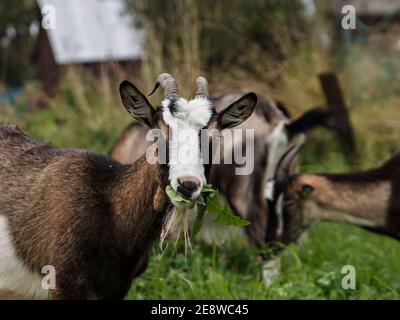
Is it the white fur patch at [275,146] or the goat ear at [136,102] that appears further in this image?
the white fur patch at [275,146]

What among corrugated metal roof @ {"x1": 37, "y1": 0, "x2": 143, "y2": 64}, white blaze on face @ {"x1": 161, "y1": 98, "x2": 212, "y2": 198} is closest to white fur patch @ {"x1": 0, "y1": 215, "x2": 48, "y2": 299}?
white blaze on face @ {"x1": 161, "y1": 98, "x2": 212, "y2": 198}

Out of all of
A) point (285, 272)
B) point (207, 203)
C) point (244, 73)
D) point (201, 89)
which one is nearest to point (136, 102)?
point (201, 89)

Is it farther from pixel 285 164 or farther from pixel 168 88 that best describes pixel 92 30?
pixel 168 88

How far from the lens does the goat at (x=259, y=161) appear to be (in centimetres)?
682

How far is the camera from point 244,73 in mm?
11055

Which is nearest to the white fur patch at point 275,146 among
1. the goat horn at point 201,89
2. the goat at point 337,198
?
the goat at point 337,198

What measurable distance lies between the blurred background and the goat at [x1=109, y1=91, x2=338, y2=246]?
0.98ft

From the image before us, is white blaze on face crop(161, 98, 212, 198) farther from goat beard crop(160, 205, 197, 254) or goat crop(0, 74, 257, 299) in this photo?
goat beard crop(160, 205, 197, 254)

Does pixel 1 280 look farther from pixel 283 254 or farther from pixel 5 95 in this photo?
pixel 5 95

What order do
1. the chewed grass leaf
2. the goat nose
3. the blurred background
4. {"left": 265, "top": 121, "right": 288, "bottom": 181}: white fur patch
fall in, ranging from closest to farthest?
the goat nose
the chewed grass leaf
{"left": 265, "top": 121, "right": 288, "bottom": 181}: white fur patch
the blurred background

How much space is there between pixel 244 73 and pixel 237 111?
686cm

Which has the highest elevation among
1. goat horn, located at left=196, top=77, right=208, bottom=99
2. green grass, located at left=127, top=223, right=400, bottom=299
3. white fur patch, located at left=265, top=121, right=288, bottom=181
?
goat horn, located at left=196, top=77, right=208, bottom=99

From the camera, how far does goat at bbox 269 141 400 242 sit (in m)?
6.66

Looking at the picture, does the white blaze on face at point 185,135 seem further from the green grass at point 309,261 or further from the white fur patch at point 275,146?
the white fur patch at point 275,146
